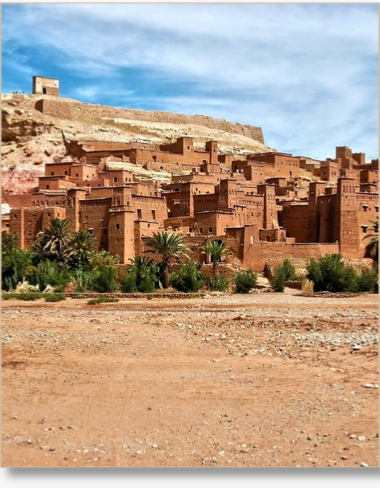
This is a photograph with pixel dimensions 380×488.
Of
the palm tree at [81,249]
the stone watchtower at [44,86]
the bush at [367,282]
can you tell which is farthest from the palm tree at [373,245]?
the stone watchtower at [44,86]

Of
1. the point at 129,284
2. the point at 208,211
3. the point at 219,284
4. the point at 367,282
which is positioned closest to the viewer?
the point at 367,282

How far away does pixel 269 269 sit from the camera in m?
32.1

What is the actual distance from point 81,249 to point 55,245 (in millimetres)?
1231

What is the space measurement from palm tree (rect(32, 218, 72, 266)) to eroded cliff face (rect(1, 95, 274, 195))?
445 inches

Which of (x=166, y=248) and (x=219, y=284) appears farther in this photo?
(x=166, y=248)

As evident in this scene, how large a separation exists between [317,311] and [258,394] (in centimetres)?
849

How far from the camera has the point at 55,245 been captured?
32.7 meters

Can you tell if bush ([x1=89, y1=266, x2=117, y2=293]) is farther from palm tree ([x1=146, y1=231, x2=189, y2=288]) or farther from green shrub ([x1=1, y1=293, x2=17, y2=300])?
green shrub ([x1=1, y1=293, x2=17, y2=300])

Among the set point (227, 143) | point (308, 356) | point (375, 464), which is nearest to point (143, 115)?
point (227, 143)

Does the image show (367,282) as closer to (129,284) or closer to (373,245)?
(373,245)

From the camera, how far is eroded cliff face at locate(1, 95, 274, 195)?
164 ft

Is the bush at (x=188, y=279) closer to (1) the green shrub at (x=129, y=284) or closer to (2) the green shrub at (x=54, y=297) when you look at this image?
(1) the green shrub at (x=129, y=284)

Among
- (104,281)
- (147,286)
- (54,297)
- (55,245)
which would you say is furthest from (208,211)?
(54,297)

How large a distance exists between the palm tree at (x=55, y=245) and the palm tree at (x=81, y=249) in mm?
265
